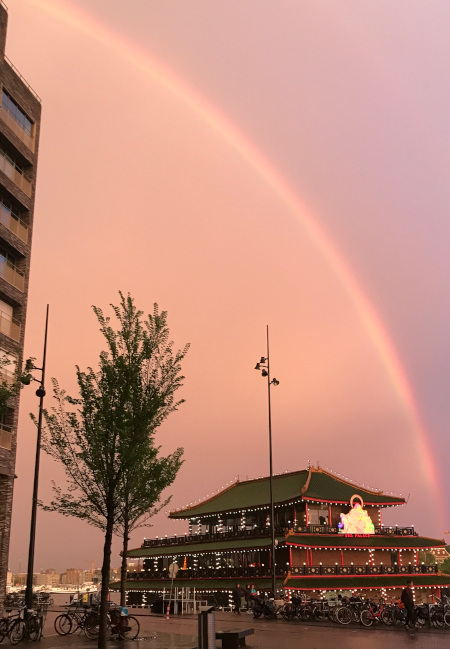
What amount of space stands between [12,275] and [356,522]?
4375 cm

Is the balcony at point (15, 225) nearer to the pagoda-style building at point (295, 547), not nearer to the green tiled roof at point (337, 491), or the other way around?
the pagoda-style building at point (295, 547)

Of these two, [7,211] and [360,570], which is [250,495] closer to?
[360,570]

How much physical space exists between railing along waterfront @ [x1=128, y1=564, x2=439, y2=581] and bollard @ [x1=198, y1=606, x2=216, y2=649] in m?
40.7

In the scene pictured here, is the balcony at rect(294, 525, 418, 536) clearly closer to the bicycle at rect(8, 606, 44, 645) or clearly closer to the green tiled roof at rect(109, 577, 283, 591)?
the green tiled roof at rect(109, 577, 283, 591)

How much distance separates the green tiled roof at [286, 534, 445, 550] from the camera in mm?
60250

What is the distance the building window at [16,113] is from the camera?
40.2 metres

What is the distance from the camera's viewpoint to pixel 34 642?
26344mm

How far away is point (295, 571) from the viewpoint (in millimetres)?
57750

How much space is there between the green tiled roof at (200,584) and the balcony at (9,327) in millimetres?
31198

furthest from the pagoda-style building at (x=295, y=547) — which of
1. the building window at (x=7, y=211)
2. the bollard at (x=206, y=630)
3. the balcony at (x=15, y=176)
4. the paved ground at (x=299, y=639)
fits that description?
the bollard at (x=206, y=630)

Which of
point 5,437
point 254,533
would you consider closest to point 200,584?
point 254,533

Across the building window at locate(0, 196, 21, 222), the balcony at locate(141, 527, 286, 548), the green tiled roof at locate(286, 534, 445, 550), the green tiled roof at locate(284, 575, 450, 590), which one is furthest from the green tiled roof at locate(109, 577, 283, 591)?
A: the building window at locate(0, 196, 21, 222)

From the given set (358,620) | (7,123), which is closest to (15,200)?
(7,123)

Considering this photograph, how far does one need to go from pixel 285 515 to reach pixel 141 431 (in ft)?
157
